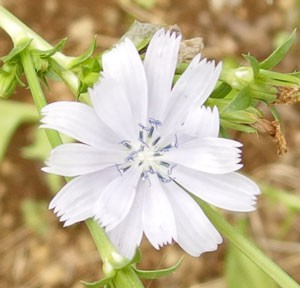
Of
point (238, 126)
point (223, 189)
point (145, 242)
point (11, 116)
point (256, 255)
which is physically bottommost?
point (145, 242)

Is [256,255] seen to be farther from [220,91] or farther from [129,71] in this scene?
[129,71]

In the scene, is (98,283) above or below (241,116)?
below

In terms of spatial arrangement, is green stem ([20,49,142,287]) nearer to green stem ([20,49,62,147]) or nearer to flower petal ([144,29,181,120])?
green stem ([20,49,62,147])

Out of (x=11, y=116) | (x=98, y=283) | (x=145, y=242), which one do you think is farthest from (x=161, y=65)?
(x=145, y=242)

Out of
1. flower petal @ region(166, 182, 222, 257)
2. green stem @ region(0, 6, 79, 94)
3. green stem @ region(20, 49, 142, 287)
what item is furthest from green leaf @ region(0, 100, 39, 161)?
flower petal @ region(166, 182, 222, 257)

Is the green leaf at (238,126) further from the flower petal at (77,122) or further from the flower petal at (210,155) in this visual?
the flower petal at (77,122)

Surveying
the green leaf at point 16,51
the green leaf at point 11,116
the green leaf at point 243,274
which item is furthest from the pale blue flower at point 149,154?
the green leaf at point 11,116

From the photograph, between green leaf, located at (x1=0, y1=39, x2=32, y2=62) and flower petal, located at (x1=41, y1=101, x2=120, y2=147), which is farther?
green leaf, located at (x1=0, y1=39, x2=32, y2=62)
